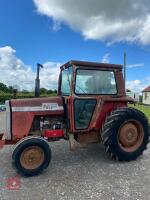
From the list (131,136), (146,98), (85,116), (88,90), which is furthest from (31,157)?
(146,98)

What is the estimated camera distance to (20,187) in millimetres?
3650

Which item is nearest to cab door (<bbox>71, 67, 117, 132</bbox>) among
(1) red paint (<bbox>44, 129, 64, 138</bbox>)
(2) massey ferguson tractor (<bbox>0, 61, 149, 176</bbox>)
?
(2) massey ferguson tractor (<bbox>0, 61, 149, 176</bbox>)

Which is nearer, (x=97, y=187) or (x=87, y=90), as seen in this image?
(x=97, y=187)

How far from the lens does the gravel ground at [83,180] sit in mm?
3383

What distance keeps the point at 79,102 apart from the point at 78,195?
1940mm

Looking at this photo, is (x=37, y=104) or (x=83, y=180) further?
(x=37, y=104)

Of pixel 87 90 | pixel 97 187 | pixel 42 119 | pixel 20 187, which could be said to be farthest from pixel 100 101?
pixel 20 187

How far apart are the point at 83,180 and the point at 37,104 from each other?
182cm

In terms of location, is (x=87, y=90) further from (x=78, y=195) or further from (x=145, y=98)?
(x=145, y=98)

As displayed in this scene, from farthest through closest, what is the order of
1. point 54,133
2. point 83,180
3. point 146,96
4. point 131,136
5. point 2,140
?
point 146,96 → point 131,136 → point 54,133 → point 2,140 → point 83,180

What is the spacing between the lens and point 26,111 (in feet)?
14.9

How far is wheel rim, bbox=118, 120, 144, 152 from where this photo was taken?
4891 mm

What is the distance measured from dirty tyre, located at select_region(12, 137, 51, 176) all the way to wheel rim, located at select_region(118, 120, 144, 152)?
5.75ft

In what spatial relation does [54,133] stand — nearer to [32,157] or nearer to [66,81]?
[32,157]
